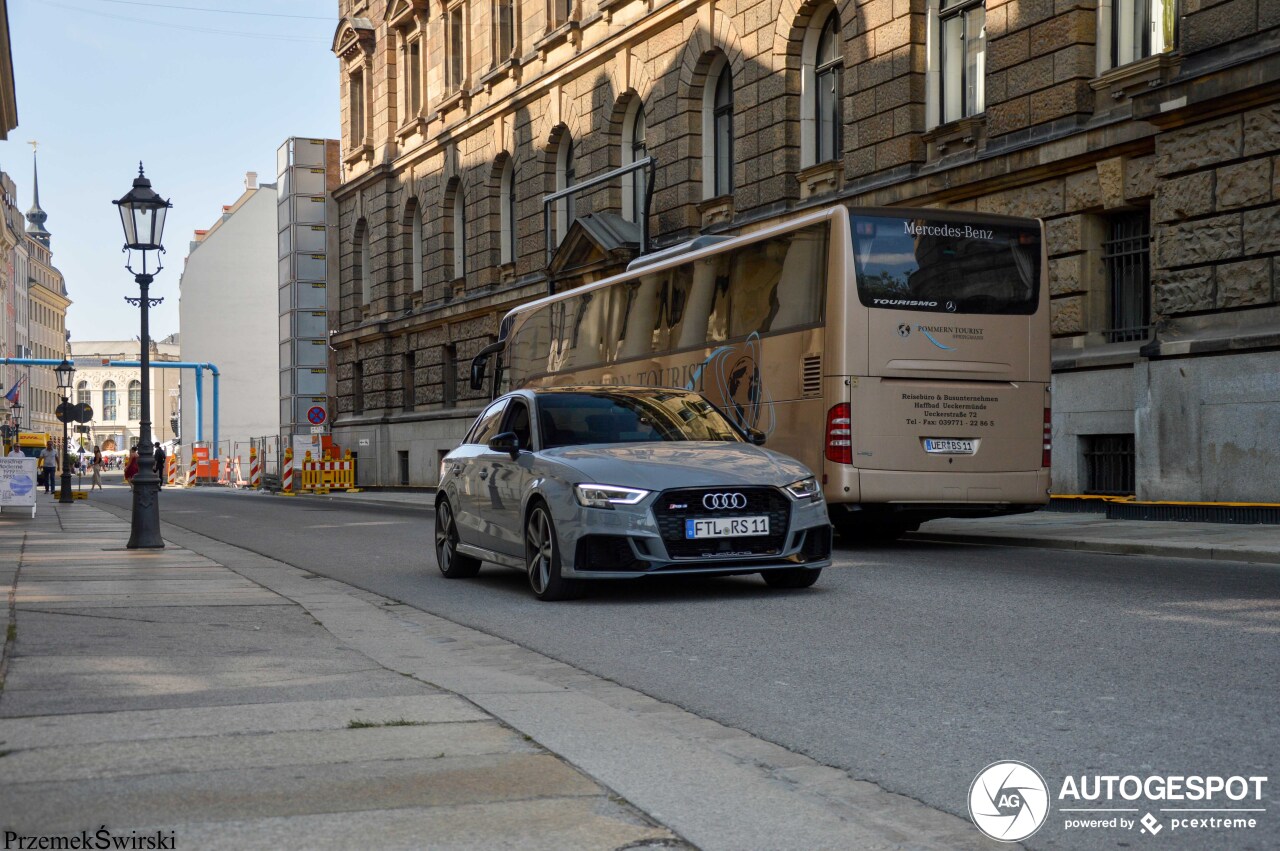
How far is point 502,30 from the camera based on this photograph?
4256 cm

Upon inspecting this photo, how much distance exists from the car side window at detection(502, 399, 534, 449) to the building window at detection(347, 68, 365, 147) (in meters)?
43.3

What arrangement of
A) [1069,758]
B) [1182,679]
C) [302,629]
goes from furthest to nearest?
[302,629]
[1182,679]
[1069,758]

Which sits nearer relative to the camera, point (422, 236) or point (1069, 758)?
point (1069, 758)

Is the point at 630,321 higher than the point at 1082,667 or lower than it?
higher

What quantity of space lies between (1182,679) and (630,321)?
14534 mm

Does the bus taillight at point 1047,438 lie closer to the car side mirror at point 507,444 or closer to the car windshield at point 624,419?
the car windshield at point 624,419

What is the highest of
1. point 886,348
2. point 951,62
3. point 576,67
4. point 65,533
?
point 576,67

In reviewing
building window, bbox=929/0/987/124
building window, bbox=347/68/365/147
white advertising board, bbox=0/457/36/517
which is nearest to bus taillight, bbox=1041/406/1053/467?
building window, bbox=929/0/987/124

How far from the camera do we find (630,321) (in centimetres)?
2059

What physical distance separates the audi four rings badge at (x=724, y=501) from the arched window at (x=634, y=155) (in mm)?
25805

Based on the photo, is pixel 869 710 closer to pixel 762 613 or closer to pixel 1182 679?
pixel 1182 679

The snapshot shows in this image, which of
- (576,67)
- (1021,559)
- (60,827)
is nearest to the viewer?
(60,827)

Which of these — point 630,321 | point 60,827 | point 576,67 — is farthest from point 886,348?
point 576,67

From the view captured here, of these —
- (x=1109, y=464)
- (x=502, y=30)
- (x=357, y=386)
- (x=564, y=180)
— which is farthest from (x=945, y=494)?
(x=357, y=386)
